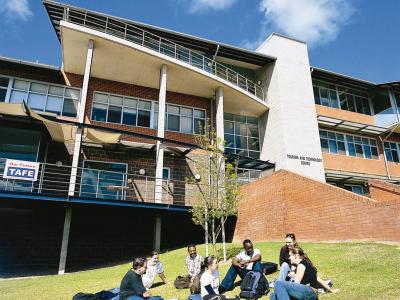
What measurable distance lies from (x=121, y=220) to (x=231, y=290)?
30.7 ft

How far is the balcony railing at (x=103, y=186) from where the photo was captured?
14.8m

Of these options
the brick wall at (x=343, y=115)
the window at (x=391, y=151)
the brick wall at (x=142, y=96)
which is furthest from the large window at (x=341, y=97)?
the brick wall at (x=142, y=96)

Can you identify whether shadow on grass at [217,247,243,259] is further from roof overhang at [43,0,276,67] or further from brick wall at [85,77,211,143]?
roof overhang at [43,0,276,67]

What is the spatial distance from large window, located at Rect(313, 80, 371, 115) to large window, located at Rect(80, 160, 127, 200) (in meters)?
14.1

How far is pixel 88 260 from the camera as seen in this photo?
15.1 m

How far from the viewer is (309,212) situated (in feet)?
43.3

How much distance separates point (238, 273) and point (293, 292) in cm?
256

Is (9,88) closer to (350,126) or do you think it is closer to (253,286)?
(253,286)

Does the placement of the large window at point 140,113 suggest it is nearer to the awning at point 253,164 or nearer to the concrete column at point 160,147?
the concrete column at point 160,147

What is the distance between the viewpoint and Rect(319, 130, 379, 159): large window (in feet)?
75.3

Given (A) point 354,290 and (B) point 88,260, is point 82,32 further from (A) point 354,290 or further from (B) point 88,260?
(A) point 354,290

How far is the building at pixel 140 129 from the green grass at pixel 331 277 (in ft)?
10.4

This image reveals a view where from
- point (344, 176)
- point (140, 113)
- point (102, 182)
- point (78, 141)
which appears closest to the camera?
point (78, 141)

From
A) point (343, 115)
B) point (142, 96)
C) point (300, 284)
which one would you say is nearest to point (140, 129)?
point (142, 96)
